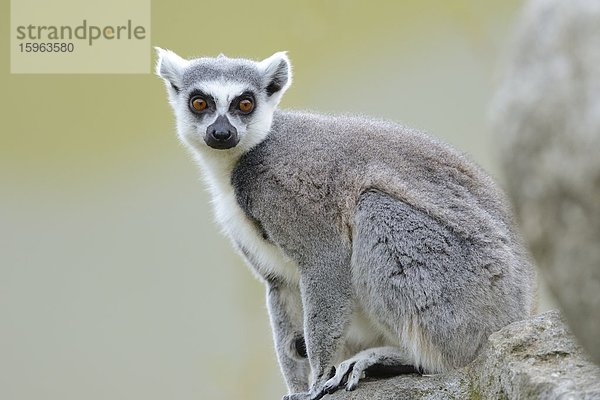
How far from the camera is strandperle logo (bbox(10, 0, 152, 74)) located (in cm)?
744

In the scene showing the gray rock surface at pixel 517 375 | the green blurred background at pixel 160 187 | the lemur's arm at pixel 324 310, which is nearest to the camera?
the gray rock surface at pixel 517 375

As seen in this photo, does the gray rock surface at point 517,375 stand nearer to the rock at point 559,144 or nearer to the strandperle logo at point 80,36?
the rock at point 559,144

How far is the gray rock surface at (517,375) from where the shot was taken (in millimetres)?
2748

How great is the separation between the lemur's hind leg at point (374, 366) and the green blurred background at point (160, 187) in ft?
12.7

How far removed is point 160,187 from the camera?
7.82 meters

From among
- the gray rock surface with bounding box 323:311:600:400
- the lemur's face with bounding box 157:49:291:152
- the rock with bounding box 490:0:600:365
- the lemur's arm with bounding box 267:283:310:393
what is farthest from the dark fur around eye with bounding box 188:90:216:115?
the rock with bounding box 490:0:600:365

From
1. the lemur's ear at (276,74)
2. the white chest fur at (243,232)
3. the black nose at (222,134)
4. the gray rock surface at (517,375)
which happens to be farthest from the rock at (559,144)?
the lemur's ear at (276,74)

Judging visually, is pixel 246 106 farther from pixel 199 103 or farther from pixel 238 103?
pixel 199 103

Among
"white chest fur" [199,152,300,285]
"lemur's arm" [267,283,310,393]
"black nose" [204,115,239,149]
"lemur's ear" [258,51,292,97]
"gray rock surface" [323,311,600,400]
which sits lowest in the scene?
"gray rock surface" [323,311,600,400]

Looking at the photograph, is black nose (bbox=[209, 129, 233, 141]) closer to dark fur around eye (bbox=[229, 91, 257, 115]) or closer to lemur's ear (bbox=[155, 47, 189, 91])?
dark fur around eye (bbox=[229, 91, 257, 115])

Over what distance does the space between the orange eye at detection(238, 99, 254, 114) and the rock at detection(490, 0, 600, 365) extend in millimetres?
2400

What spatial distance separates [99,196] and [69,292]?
79cm

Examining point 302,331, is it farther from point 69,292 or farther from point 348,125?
point 69,292

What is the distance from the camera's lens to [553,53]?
1841 mm
